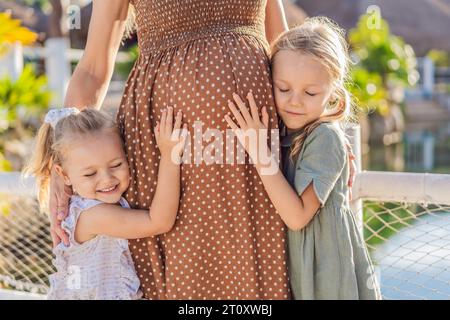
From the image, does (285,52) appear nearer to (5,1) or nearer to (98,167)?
(98,167)

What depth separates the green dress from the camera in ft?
5.21

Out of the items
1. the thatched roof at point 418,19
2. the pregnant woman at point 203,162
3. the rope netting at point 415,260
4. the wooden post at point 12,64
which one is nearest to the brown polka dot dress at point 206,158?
the pregnant woman at point 203,162

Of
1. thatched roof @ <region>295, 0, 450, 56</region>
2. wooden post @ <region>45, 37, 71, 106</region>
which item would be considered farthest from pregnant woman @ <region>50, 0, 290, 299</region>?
thatched roof @ <region>295, 0, 450, 56</region>

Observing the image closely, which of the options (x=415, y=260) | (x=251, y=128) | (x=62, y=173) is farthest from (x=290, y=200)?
(x=415, y=260)

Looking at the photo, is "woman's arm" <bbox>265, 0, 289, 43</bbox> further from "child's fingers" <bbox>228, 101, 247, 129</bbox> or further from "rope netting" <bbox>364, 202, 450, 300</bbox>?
"rope netting" <bbox>364, 202, 450, 300</bbox>

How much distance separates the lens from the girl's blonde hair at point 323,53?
5.29 feet

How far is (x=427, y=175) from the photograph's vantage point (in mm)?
2002

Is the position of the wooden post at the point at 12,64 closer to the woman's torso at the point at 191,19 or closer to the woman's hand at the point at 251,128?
the woman's torso at the point at 191,19

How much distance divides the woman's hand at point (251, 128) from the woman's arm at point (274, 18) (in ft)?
1.29

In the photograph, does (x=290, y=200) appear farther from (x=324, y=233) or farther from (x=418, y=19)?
(x=418, y=19)

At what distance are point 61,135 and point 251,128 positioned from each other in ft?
1.60

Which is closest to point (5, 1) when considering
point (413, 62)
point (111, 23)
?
point (413, 62)

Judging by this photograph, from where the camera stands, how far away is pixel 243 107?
159cm

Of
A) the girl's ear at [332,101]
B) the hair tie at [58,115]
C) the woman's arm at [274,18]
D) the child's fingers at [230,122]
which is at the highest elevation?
the woman's arm at [274,18]
